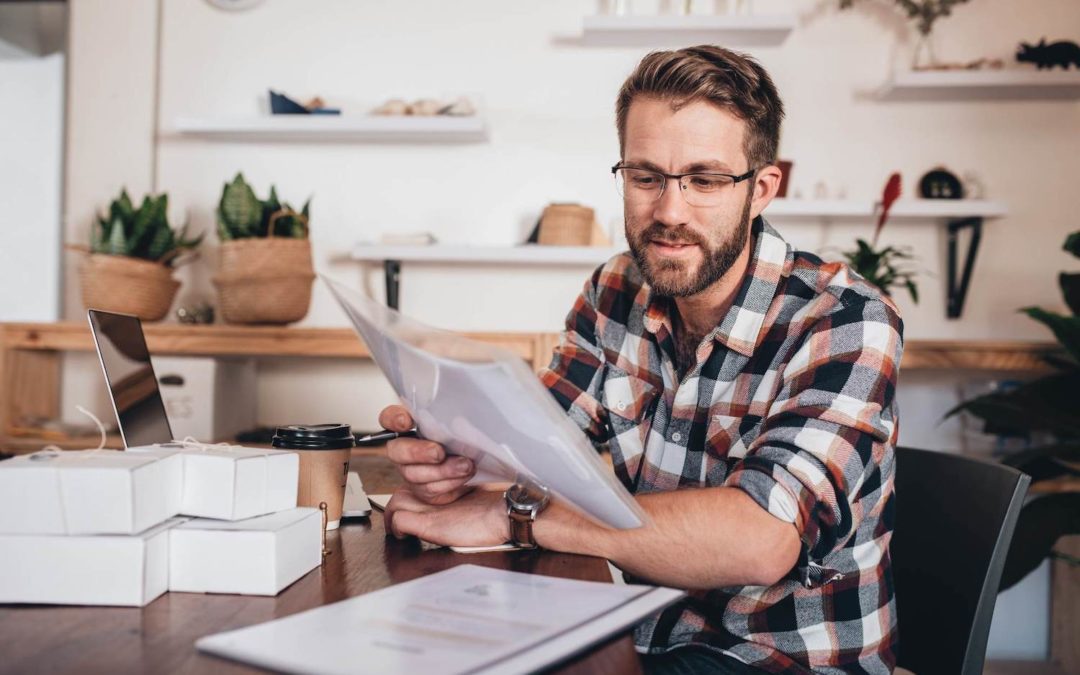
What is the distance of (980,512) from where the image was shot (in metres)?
1.05

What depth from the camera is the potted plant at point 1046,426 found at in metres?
1.94

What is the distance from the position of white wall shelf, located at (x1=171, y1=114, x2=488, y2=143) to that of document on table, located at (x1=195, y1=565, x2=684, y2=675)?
2.12 meters

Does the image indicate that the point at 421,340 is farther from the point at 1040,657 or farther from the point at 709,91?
the point at 1040,657

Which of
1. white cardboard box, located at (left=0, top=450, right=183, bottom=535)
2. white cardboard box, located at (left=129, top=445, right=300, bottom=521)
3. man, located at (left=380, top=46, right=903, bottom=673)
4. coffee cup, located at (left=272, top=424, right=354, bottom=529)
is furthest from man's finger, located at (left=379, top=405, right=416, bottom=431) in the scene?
white cardboard box, located at (left=0, top=450, right=183, bottom=535)

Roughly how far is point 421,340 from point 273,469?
0.22 metres

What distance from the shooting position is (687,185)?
4.17ft

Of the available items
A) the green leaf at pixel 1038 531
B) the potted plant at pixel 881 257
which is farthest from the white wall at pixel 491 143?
the green leaf at pixel 1038 531

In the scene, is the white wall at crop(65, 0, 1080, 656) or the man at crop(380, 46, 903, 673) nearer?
the man at crop(380, 46, 903, 673)

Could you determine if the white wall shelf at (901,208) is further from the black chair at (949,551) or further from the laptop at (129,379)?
the laptop at (129,379)

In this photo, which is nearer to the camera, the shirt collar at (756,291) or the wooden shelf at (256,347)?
the shirt collar at (756,291)

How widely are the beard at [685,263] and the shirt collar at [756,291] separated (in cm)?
3

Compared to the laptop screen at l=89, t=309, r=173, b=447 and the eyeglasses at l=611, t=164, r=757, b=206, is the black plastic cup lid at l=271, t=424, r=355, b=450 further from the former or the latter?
the eyeglasses at l=611, t=164, r=757, b=206

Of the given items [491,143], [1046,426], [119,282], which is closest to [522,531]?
[1046,426]

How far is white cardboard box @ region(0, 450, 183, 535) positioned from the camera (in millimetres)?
644
